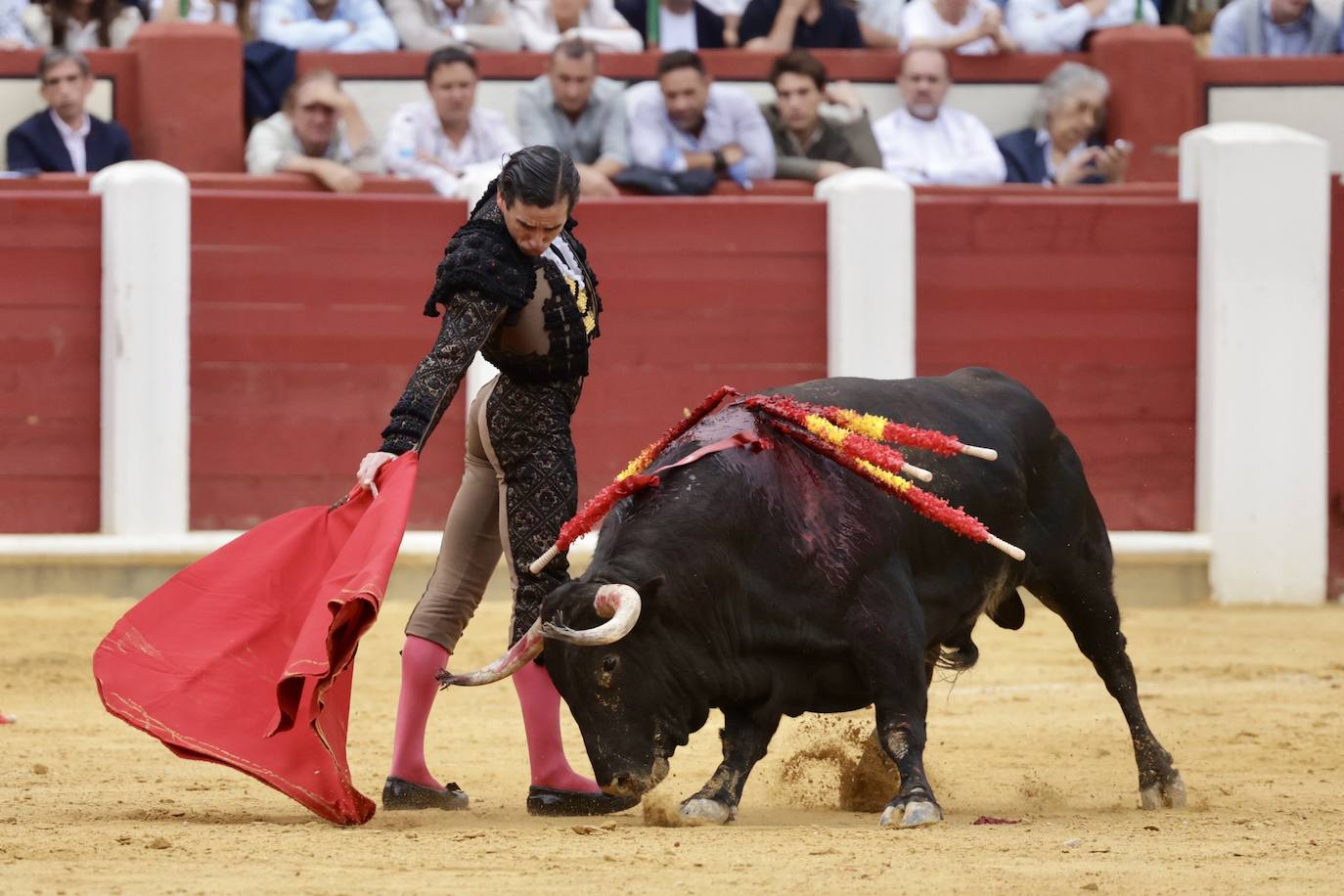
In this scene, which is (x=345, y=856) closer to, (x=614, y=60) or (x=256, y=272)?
(x=256, y=272)

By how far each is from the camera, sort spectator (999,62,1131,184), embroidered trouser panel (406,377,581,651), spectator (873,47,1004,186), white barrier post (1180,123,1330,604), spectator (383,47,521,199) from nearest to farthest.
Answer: embroidered trouser panel (406,377,581,651)
spectator (383,47,521,199)
white barrier post (1180,123,1330,604)
spectator (873,47,1004,186)
spectator (999,62,1131,184)

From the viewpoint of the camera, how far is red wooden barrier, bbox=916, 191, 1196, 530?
8195mm

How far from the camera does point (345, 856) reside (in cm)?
350

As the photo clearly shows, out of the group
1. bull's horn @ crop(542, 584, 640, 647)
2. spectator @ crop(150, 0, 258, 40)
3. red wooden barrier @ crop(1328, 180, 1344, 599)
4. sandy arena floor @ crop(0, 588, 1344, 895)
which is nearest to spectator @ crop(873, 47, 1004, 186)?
red wooden barrier @ crop(1328, 180, 1344, 599)

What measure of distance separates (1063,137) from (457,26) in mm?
2391

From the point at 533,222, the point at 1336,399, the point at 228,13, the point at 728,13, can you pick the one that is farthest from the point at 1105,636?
the point at 228,13

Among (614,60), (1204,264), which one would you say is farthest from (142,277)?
(1204,264)

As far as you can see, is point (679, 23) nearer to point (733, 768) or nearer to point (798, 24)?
point (798, 24)

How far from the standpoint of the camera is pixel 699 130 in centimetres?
838

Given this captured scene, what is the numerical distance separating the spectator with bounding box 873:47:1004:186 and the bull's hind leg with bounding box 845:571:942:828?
15.8ft

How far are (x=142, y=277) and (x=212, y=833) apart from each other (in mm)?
4347

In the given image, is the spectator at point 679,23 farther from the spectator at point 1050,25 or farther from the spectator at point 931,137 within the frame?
the spectator at point 1050,25

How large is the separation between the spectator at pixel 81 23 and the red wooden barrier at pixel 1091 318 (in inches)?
127

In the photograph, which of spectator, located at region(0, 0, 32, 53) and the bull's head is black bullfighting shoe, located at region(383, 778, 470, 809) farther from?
spectator, located at region(0, 0, 32, 53)
